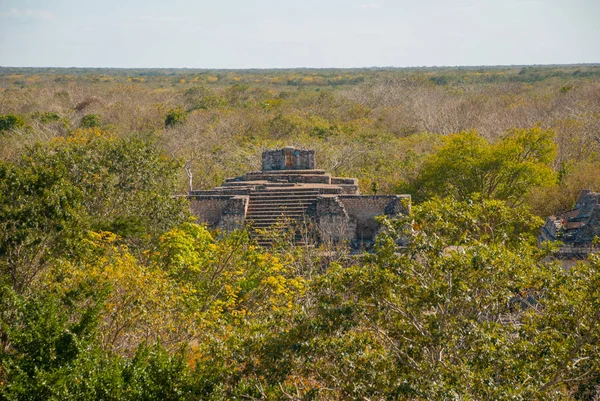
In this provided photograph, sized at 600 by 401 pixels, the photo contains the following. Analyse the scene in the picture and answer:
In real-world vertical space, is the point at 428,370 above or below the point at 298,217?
above

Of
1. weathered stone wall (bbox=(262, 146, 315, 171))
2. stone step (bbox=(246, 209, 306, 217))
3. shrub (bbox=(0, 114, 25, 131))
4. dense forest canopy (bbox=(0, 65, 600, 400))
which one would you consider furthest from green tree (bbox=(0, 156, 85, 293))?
shrub (bbox=(0, 114, 25, 131))

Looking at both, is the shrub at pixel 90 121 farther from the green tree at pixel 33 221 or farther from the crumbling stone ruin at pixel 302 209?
the green tree at pixel 33 221

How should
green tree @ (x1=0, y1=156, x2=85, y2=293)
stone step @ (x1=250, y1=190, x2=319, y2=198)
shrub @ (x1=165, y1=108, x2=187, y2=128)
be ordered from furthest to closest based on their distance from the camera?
1. shrub @ (x1=165, y1=108, x2=187, y2=128)
2. stone step @ (x1=250, y1=190, x2=319, y2=198)
3. green tree @ (x1=0, y1=156, x2=85, y2=293)

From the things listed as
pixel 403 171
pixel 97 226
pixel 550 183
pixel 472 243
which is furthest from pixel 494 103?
pixel 472 243

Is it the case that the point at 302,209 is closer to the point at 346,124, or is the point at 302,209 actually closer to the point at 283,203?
the point at 283,203

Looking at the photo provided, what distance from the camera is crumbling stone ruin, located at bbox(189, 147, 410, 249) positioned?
15.8 meters

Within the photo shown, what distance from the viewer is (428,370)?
6.12 metres

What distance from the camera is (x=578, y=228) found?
46.9 feet

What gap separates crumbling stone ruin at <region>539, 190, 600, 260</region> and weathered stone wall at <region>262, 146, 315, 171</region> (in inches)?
295

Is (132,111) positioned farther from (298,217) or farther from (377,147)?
(298,217)

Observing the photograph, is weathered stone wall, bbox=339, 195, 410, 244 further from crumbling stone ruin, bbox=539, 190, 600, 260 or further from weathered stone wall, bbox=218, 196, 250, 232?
crumbling stone ruin, bbox=539, 190, 600, 260

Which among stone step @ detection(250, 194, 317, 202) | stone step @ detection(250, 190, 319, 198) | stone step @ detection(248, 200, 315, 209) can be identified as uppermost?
stone step @ detection(250, 190, 319, 198)

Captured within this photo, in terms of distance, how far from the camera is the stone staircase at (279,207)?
16156 mm

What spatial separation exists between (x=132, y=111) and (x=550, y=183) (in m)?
23.4
